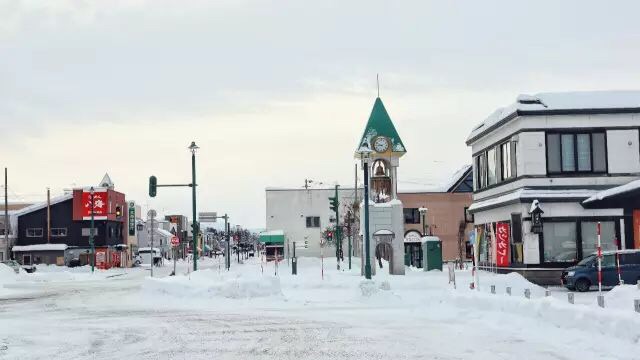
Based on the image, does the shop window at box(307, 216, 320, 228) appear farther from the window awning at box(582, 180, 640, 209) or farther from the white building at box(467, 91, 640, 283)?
the window awning at box(582, 180, 640, 209)

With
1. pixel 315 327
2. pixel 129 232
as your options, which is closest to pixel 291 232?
pixel 129 232

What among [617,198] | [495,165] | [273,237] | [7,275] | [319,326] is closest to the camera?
[319,326]

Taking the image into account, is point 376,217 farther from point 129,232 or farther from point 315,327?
point 129,232

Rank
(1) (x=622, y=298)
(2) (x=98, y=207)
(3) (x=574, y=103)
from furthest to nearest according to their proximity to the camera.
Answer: (2) (x=98, y=207)
(3) (x=574, y=103)
(1) (x=622, y=298)

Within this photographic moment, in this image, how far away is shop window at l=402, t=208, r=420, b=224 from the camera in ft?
267

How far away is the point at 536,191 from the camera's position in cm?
3547

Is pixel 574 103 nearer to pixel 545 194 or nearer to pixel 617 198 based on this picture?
pixel 545 194

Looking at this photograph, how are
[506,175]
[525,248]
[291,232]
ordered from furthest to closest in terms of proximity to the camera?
[291,232] < [506,175] < [525,248]

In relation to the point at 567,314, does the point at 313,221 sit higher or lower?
higher

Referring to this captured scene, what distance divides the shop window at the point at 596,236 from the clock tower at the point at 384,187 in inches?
411

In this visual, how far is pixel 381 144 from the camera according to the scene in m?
43.9

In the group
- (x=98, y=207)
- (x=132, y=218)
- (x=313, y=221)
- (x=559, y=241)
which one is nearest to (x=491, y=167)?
(x=559, y=241)

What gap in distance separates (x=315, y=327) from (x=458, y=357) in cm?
573

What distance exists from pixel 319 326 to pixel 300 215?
276ft
